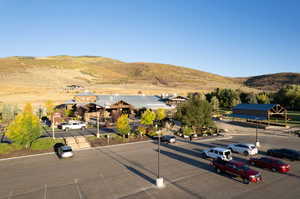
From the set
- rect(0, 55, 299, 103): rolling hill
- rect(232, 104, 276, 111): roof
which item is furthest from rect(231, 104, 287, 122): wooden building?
rect(0, 55, 299, 103): rolling hill

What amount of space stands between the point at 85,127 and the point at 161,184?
3103 cm

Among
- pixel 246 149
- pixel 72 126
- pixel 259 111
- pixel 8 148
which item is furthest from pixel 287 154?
pixel 72 126

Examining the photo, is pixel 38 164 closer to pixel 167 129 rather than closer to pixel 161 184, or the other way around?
pixel 161 184

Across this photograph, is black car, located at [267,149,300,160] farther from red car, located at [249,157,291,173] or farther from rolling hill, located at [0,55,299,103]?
rolling hill, located at [0,55,299,103]

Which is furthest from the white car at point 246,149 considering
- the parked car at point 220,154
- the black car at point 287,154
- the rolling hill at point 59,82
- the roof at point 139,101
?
the rolling hill at point 59,82

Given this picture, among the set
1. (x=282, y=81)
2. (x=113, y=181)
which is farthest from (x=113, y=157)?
(x=282, y=81)

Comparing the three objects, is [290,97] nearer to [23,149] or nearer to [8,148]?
[23,149]

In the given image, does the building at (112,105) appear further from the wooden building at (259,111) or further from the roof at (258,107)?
the roof at (258,107)

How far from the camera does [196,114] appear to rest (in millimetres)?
40031

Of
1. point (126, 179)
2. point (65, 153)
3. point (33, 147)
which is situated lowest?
point (126, 179)

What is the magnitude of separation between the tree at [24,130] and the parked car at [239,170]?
25.0m

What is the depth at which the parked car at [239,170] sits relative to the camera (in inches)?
722

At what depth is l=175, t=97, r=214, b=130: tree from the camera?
1575 inches

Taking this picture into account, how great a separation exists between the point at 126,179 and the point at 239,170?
10.9 metres
